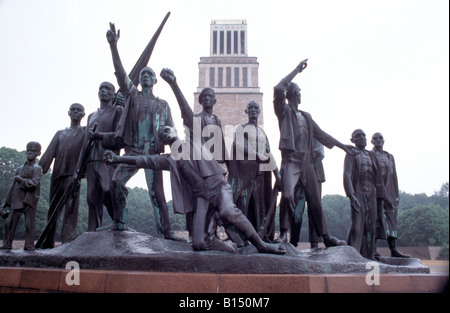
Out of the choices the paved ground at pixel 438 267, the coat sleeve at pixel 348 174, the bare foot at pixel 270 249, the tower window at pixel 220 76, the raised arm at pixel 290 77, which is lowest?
the paved ground at pixel 438 267

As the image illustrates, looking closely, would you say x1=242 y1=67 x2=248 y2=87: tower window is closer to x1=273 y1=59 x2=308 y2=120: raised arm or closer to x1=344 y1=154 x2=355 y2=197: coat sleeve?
x1=344 y1=154 x2=355 y2=197: coat sleeve

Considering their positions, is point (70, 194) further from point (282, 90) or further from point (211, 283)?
point (282, 90)

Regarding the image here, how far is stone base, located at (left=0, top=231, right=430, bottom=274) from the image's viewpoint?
4051 millimetres

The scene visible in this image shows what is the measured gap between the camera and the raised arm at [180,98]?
5.18 metres

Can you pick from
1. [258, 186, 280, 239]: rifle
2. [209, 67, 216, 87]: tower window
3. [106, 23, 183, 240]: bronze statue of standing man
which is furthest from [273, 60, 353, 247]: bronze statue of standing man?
[209, 67, 216, 87]: tower window

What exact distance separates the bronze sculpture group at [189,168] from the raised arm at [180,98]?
0.05 ft

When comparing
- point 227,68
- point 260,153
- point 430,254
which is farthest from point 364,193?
point 227,68

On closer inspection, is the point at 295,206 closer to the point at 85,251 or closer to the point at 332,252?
the point at 332,252

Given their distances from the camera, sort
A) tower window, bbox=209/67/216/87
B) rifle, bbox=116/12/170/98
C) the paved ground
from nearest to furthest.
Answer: the paved ground, rifle, bbox=116/12/170/98, tower window, bbox=209/67/216/87

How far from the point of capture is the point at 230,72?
194 ft

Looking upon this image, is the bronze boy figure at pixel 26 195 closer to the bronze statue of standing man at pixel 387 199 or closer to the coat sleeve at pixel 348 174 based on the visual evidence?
the coat sleeve at pixel 348 174

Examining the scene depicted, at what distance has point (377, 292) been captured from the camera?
12.7 feet

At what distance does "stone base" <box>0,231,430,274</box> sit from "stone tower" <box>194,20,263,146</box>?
4548 centimetres

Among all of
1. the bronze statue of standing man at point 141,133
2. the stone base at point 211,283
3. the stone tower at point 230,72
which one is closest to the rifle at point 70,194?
the bronze statue of standing man at point 141,133
